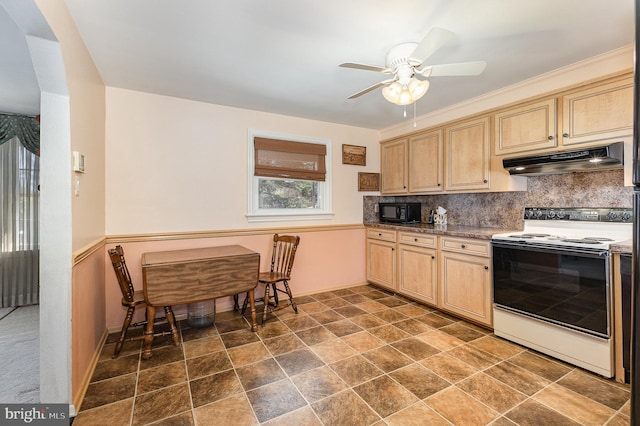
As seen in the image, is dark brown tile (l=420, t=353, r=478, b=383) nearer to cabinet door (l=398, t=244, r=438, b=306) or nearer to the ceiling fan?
cabinet door (l=398, t=244, r=438, b=306)

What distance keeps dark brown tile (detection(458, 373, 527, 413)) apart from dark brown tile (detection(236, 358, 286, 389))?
119 cm

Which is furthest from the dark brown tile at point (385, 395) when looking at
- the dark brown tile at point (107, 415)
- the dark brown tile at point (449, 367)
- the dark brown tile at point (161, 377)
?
the dark brown tile at point (107, 415)

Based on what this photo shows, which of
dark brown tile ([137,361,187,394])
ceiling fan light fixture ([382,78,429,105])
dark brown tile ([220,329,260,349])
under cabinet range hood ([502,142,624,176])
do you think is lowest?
dark brown tile ([137,361,187,394])

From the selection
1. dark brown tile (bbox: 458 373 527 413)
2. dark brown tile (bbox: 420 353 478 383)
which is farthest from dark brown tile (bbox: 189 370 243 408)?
dark brown tile (bbox: 458 373 527 413)

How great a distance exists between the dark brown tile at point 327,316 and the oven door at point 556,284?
1428 mm

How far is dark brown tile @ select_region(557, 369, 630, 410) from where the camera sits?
172 centimetres

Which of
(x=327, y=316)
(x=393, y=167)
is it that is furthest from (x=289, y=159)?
(x=327, y=316)

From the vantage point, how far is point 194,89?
2.77 meters

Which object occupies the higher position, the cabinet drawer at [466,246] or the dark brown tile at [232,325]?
the cabinet drawer at [466,246]

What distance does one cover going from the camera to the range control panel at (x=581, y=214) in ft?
7.33

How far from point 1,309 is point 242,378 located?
318 centimetres

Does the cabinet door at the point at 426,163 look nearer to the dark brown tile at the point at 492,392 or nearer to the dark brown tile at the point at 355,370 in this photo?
the dark brown tile at the point at 492,392

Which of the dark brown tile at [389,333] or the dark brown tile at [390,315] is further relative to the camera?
the dark brown tile at [390,315]

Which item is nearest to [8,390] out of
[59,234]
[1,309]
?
[59,234]
